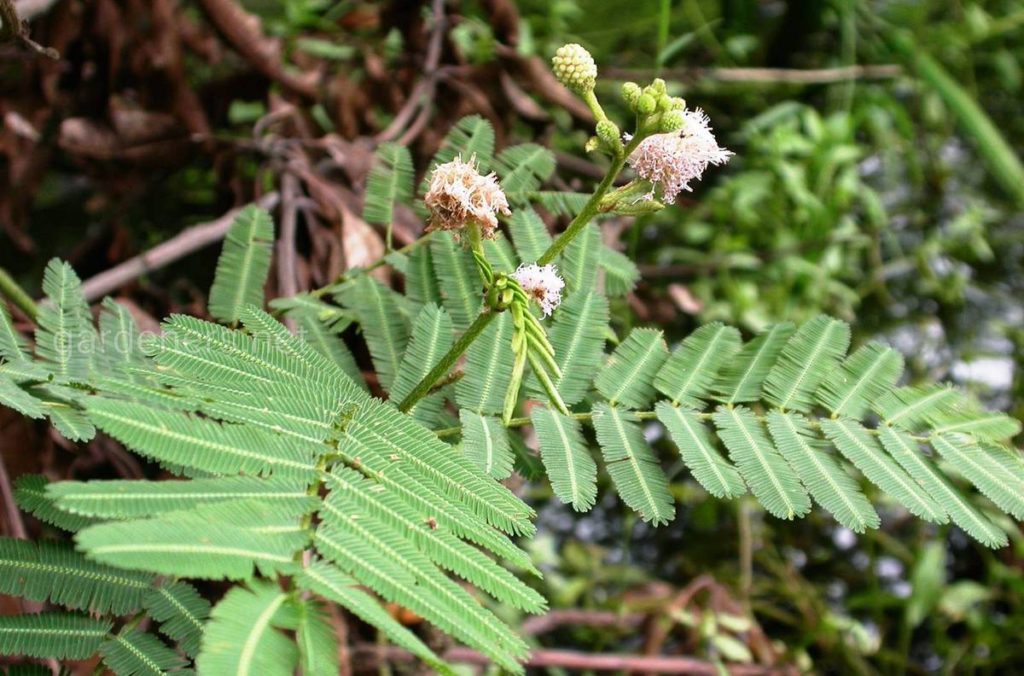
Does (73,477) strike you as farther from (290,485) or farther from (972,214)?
(972,214)

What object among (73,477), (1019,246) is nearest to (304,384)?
(73,477)

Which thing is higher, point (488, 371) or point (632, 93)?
point (632, 93)

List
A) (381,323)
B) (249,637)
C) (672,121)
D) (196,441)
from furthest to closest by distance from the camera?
1. (381,323)
2. (672,121)
3. (196,441)
4. (249,637)

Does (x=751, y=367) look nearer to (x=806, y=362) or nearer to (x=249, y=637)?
(x=806, y=362)

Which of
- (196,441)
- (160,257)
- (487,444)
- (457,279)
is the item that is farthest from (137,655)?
(160,257)

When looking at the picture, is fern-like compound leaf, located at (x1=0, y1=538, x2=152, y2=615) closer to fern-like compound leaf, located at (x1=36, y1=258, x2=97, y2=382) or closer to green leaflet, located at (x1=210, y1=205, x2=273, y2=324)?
fern-like compound leaf, located at (x1=36, y1=258, x2=97, y2=382)

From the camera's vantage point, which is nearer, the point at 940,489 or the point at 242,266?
the point at 940,489

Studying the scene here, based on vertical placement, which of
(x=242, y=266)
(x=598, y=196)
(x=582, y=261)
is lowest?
(x=242, y=266)

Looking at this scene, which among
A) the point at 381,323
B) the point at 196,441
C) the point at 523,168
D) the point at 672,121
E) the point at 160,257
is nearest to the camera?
the point at 196,441
